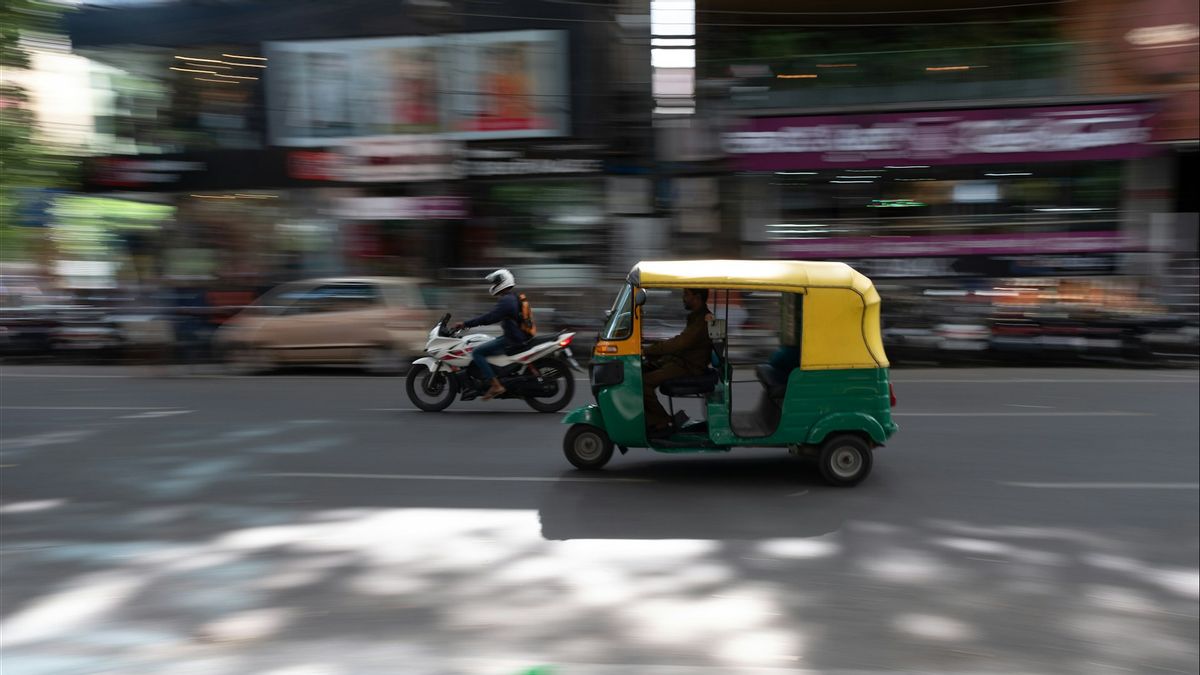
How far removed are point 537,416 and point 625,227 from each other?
17.8 ft

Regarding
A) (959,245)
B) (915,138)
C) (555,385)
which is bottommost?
(555,385)

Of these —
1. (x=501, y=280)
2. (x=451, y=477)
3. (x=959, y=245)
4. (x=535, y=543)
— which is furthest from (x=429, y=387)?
Answer: (x=959, y=245)

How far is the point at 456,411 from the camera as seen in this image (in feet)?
22.1

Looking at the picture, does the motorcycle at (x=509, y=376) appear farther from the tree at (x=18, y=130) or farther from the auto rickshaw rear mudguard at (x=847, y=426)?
the auto rickshaw rear mudguard at (x=847, y=426)

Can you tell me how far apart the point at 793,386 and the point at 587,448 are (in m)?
1.63

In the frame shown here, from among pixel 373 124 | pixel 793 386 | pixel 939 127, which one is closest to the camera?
pixel 373 124

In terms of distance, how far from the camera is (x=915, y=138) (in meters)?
3.97

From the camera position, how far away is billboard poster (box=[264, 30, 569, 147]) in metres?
1.78

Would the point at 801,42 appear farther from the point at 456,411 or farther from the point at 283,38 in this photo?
the point at 456,411

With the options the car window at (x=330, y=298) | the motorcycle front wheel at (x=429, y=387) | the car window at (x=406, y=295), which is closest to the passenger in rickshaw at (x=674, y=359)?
the motorcycle front wheel at (x=429, y=387)

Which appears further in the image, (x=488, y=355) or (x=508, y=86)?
(x=488, y=355)

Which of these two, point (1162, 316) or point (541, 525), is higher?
point (1162, 316)

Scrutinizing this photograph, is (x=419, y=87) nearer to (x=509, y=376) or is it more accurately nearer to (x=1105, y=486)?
(x=509, y=376)

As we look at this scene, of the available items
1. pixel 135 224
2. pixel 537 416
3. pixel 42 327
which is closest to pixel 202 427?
pixel 537 416
